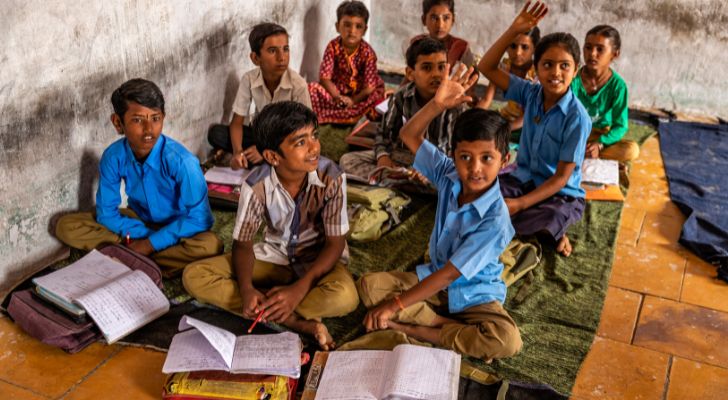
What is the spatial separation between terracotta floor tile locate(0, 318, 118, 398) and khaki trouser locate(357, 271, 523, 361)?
38.3 inches

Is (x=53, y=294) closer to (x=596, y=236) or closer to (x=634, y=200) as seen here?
(x=596, y=236)

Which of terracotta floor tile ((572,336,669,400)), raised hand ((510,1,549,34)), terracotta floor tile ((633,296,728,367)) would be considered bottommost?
terracotta floor tile ((572,336,669,400))

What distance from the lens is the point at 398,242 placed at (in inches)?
126

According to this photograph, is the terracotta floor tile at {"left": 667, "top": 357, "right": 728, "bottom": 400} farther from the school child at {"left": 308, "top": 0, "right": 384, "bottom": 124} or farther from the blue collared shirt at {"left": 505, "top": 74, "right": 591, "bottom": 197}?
the school child at {"left": 308, "top": 0, "right": 384, "bottom": 124}

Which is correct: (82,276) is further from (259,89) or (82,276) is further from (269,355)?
(259,89)

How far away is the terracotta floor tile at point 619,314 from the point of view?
2.59 metres

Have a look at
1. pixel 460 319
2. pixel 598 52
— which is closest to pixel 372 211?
pixel 460 319

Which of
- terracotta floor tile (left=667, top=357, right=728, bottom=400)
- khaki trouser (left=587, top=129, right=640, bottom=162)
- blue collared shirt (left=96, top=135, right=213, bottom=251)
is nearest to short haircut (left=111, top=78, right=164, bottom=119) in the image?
blue collared shirt (left=96, top=135, right=213, bottom=251)

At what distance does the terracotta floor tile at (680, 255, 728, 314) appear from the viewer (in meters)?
2.79

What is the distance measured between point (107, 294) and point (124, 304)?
7cm

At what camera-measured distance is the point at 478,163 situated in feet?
7.59

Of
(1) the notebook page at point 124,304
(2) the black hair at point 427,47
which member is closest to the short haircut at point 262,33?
(2) the black hair at point 427,47

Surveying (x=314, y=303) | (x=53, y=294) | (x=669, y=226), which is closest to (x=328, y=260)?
(x=314, y=303)

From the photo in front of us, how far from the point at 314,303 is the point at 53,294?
0.96 meters
